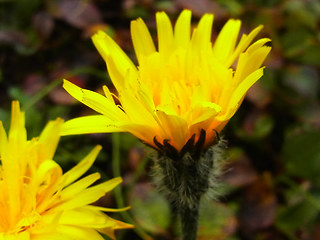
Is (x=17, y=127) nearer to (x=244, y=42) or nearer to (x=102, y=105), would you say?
(x=102, y=105)

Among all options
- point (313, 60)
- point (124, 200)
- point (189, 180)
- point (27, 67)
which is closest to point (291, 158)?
point (313, 60)

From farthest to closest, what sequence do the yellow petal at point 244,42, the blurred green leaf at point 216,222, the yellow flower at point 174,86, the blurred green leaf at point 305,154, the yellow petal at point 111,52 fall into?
the blurred green leaf at point 305,154 < the blurred green leaf at point 216,222 < the yellow petal at point 111,52 < the yellow petal at point 244,42 < the yellow flower at point 174,86

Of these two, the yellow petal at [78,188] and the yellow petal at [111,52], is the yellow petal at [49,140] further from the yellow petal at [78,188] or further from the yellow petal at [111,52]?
the yellow petal at [111,52]

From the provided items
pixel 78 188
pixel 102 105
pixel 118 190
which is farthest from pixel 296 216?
pixel 102 105

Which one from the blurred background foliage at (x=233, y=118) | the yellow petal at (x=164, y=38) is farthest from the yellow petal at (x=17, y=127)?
the blurred background foliage at (x=233, y=118)

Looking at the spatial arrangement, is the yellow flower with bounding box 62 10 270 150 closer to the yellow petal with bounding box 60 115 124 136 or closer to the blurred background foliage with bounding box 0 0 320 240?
the yellow petal with bounding box 60 115 124 136

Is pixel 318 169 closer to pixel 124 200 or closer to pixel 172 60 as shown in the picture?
pixel 124 200
